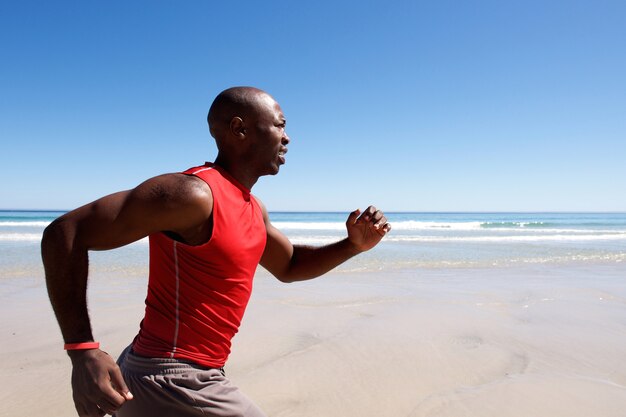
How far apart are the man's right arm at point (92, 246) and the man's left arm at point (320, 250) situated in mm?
975

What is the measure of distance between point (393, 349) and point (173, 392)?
3365mm

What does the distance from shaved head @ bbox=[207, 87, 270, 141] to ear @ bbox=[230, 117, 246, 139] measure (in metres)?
0.02

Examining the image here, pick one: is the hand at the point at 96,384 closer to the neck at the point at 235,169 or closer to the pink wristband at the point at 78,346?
the pink wristband at the point at 78,346

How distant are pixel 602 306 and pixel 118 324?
6474mm

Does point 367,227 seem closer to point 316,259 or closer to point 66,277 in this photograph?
point 316,259

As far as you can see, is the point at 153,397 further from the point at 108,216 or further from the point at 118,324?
the point at 118,324

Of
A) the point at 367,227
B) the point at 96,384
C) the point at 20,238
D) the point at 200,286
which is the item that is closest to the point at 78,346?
the point at 96,384

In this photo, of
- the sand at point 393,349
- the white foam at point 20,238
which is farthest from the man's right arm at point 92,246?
the white foam at point 20,238

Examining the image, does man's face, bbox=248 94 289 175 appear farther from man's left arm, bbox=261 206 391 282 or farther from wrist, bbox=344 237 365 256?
wrist, bbox=344 237 365 256

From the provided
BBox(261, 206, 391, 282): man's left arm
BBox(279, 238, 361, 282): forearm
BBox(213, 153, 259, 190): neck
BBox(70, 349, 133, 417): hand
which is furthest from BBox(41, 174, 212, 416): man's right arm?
BBox(279, 238, 361, 282): forearm

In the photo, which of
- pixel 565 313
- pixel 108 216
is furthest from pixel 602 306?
pixel 108 216

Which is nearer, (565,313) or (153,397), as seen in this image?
(153,397)

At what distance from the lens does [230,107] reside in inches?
79.7

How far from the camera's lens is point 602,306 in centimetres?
676
